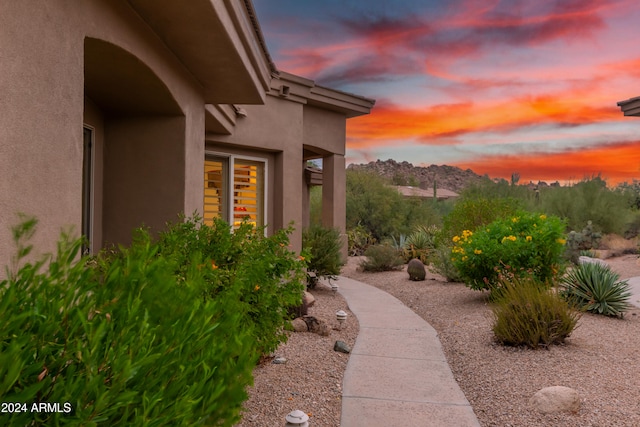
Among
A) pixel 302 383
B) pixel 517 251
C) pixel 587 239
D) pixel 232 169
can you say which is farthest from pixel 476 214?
pixel 587 239

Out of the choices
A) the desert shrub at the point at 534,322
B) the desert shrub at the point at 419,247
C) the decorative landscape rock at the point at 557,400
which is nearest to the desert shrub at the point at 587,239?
the desert shrub at the point at 419,247

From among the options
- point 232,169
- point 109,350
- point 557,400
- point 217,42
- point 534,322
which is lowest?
point 557,400

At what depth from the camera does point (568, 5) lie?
65.8ft

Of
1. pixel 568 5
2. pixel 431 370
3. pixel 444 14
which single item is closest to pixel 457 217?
pixel 431 370

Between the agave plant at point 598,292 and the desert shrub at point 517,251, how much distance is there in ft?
1.56

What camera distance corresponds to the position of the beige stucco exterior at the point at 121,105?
304 centimetres

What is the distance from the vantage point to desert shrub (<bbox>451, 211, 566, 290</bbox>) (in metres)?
9.38

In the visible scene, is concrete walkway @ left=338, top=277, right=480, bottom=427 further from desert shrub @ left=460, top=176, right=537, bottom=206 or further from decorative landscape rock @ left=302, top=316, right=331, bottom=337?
desert shrub @ left=460, top=176, right=537, bottom=206

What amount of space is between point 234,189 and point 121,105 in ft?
16.9

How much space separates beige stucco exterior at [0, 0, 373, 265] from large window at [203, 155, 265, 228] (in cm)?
39

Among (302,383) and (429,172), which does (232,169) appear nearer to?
(302,383)

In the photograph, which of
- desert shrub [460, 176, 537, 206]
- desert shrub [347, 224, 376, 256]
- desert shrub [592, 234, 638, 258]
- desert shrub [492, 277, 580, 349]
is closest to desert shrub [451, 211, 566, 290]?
desert shrub [492, 277, 580, 349]

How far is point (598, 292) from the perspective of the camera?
903 cm

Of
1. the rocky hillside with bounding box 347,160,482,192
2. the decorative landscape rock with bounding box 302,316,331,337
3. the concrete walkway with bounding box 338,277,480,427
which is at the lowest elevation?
the concrete walkway with bounding box 338,277,480,427
